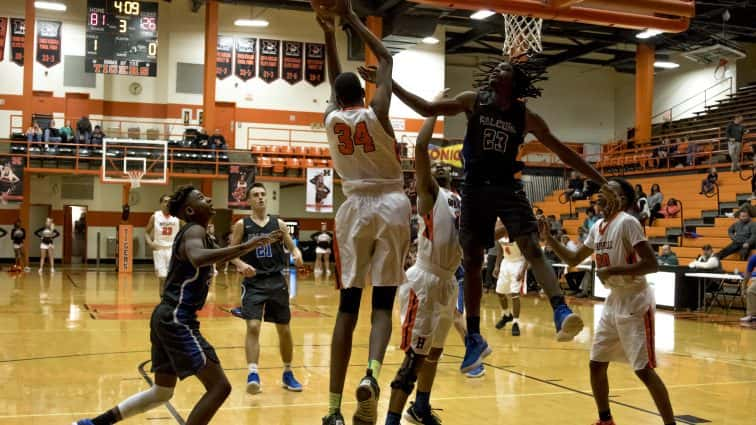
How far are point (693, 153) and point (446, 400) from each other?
70.1 ft

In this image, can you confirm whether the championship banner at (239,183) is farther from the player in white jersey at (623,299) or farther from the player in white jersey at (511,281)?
the player in white jersey at (623,299)

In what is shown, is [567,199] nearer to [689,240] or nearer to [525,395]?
[689,240]

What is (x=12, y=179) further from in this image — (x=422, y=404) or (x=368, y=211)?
(x=368, y=211)

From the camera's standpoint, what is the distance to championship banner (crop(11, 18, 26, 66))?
29703 mm

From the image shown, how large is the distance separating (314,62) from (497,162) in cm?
2817

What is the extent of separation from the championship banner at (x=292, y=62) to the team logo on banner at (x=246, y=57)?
124 centimetres

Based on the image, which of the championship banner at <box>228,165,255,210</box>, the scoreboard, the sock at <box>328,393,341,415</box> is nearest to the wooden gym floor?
the sock at <box>328,393,341,415</box>

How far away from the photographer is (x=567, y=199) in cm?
2764

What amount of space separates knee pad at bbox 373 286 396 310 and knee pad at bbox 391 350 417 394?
2.53 feet

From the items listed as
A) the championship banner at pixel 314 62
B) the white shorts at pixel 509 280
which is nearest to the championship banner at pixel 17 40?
the championship banner at pixel 314 62

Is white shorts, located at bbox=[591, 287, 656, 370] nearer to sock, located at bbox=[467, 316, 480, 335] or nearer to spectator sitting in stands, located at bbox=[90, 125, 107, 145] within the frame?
sock, located at bbox=[467, 316, 480, 335]

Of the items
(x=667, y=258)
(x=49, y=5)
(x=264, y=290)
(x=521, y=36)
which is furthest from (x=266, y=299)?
(x=49, y=5)

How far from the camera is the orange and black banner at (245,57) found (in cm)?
3153

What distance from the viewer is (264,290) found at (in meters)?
7.76
